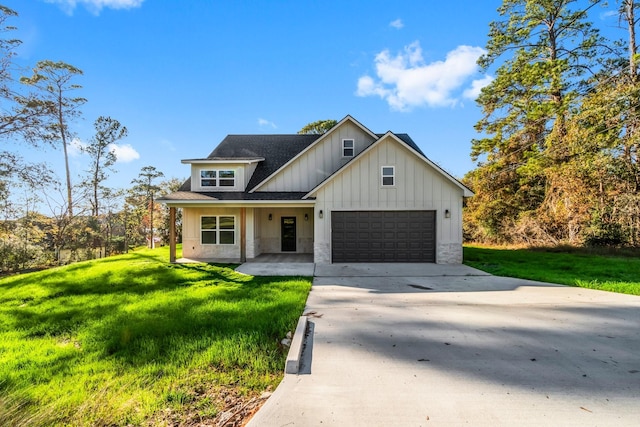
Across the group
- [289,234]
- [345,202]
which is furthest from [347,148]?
[289,234]

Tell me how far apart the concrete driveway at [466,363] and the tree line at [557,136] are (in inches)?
444

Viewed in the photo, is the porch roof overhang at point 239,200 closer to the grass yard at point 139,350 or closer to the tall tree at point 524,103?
the grass yard at point 139,350

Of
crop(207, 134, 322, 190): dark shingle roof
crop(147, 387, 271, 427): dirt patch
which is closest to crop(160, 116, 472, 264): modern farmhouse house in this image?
crop(207, 134, 322, 190): dark shingle roof

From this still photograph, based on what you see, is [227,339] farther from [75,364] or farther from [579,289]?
[579,289]

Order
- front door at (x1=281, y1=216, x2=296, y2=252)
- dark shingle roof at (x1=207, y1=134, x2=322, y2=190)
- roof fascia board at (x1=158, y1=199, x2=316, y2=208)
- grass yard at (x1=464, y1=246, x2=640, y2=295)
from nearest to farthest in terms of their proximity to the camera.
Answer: grass yard at (x1=464, y1=246, x2=640, y2=295) < roof fascia board at (x1=158, y1=199, x2=316, y2=208) < front door at (x1=281, y1=216, x2=296, y2=252) < dark shingle roof at (x1=207, y1=134, x2=322, y2=190)

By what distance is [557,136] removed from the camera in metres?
16.2

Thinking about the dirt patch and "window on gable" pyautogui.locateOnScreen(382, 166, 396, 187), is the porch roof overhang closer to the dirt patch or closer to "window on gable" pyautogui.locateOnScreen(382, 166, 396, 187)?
"window on gable" pyautogui.locateOnScreen(382, 166, 396, 187)

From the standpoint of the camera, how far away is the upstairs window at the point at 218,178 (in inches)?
532

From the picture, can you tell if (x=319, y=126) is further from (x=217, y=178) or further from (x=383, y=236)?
(x=383, y=236)

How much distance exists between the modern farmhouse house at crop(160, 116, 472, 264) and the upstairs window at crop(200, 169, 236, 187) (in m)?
0.05

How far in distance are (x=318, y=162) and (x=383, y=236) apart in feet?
16.0

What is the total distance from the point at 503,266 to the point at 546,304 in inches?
192

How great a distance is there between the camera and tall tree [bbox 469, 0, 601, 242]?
56.5ft

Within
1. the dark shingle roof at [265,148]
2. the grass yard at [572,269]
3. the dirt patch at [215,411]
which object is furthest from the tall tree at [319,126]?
the dirt patch at [215,411]
